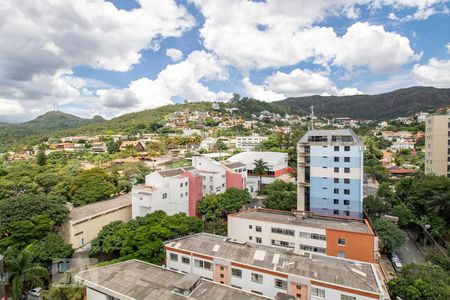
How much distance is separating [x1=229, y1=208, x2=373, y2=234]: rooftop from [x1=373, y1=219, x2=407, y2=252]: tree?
213 centimetres

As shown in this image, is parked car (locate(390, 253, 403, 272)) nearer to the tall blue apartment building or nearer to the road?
the road

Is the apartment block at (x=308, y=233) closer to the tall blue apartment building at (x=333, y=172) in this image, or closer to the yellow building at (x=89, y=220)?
the tall blue apartment building at (x=333, y=172)

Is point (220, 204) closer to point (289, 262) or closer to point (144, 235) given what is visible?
point (144, 235)

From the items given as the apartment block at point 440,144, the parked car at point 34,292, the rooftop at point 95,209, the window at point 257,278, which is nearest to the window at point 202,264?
Answer: the window at point 257,278

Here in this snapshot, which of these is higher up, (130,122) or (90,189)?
(130,122)

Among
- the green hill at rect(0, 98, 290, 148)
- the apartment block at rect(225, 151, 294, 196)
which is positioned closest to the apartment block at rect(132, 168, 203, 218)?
the apartment block at rect(225, 151, 294, 196)

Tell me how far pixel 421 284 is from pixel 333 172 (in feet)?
49.3

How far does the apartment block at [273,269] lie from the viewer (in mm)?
15562

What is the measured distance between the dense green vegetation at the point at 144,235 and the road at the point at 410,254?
22045 millimetres

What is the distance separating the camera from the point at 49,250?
21625mm

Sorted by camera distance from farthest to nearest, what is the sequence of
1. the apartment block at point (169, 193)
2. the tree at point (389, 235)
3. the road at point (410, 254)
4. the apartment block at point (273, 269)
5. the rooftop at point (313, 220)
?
the apartment block at point (169, 193) → the road at point (410, 254) → the tree at point (389, 235) → the rooftop at point (313, 220) → the apartment block at point (273, 269)

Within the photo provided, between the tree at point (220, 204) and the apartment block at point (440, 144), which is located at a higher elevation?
the apartment block at point (440, 144)

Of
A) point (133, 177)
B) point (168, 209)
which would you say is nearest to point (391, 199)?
point (168, 209)

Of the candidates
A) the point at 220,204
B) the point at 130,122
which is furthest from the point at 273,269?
the point at 130,122
